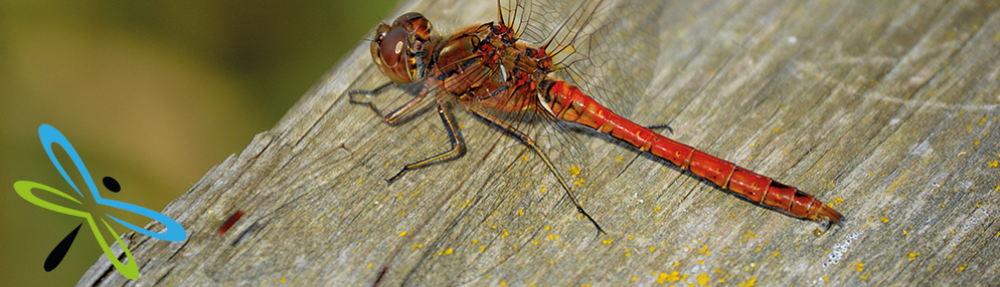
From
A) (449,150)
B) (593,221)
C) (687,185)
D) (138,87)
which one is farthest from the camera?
(138,87)

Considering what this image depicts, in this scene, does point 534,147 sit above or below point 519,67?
below

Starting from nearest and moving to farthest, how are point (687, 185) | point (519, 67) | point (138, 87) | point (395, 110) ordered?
point (687, 185) < point (395, 110) < point (519, 67) < point (138, 87)

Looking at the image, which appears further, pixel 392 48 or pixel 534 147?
pixel 392 48

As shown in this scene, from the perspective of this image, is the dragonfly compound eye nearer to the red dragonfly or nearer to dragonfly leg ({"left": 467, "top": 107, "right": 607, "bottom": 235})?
the red dragonfly

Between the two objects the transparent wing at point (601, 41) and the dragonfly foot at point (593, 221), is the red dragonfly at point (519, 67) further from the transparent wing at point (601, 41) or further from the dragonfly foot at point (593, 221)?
the dragonfly foot at point (593, 221)

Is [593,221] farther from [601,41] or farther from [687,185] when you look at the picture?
[601,41]

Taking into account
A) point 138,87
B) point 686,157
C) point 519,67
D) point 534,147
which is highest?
point 138,87

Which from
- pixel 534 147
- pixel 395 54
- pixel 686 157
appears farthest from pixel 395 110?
pixel 686 157
